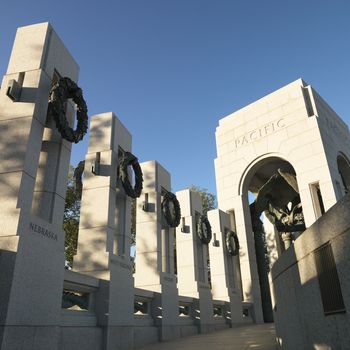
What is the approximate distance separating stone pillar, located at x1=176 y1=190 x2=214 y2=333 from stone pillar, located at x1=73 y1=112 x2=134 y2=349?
19.3ft

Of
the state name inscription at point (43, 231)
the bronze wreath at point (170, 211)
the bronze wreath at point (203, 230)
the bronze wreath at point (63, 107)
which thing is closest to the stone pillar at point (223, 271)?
the bronze wreath at point (203, 230)

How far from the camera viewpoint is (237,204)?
24.5 metres

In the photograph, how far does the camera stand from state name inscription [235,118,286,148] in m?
23.7

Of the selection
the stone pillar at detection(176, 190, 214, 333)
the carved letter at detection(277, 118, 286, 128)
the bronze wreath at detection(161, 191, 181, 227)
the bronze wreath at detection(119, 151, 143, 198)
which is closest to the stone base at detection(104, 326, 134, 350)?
the bronze wreath at detection(119, 151, 143, 198)

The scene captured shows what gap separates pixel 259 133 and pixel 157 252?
548 inches

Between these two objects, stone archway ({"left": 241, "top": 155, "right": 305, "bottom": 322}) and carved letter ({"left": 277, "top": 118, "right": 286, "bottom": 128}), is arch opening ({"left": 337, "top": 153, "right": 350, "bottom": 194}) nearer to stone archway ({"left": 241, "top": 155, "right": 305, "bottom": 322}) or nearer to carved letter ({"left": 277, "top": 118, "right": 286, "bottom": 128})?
Answer: stone archway ({"left": 241, "top": 155, "right": 305, "bottom": 322})

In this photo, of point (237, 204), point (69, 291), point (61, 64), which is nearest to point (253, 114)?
point (237, 204)

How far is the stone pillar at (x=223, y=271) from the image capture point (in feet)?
64.9

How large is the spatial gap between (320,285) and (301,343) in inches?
63.1

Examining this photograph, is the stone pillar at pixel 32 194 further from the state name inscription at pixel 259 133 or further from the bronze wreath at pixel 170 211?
the state name inscription at pixel 259 133

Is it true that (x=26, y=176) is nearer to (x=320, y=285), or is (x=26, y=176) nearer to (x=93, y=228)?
(x=93, y=228)

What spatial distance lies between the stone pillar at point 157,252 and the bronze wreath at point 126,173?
6.87 feet

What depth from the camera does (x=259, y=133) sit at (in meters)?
24.8

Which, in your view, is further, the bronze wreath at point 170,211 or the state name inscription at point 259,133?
the state name inscription at point 259,133
